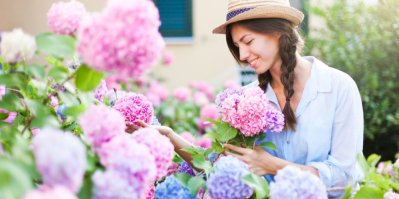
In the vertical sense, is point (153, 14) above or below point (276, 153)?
above

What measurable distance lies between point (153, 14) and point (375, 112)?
154 inches

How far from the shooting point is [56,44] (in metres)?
1.19

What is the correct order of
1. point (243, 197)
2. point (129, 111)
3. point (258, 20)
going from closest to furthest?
1. point (243, 197)
2. point (129, 111)
3. point (258, 20)

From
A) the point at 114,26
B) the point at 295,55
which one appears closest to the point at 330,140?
the point at 295,55

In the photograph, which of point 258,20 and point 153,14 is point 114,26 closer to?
point 153,14

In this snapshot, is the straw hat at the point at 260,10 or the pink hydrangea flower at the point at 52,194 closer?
the pink hydrangea flower at the point at 52,194

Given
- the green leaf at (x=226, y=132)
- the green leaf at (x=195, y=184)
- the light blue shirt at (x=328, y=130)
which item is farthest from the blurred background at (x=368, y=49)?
the green leaf at (x=195, y=184)

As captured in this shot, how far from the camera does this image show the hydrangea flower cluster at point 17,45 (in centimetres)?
121

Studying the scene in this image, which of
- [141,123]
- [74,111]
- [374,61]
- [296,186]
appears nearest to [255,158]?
[141,123]

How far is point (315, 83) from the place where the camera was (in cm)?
222

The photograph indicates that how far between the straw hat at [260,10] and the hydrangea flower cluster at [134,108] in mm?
469

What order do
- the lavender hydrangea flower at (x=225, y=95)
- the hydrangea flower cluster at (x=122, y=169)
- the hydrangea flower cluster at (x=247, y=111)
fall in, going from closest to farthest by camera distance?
the hydrangea flower cluster at (x=122, y=169) < the hydrangea flower cluster at (x=247, y=111) < the lavender hydrangea flower at (x=225, y=95)

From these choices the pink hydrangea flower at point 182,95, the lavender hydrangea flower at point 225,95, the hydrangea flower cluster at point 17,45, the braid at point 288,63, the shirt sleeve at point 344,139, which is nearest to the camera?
the hydrangea flower cluster at point 17,45

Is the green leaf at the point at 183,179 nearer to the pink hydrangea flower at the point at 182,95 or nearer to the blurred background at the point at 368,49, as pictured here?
the blurred background at the point at 368,49
